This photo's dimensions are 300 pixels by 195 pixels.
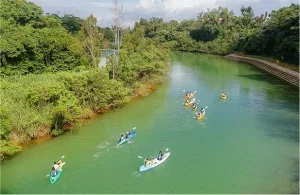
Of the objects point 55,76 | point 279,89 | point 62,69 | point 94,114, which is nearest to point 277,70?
point 279,89

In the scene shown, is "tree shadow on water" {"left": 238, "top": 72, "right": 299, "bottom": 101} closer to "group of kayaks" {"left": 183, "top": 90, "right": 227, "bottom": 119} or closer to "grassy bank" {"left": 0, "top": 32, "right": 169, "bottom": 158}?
"group of kayaks" {"left": 183, "top": 90, "right": 227, "bottom": 119}

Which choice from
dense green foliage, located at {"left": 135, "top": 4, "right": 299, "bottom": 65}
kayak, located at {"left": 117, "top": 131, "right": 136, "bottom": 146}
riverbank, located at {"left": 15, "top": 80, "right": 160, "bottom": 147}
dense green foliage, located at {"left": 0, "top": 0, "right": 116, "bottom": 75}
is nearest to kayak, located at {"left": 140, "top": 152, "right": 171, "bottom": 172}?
kayak, located at {"left": 117, "top": 131, "right": 136, "bottom": 146}

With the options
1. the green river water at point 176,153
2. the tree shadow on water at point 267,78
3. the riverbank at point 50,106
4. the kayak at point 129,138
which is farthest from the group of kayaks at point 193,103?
the tree shadow on water at point 267,78

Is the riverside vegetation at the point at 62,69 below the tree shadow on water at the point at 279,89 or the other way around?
the other way around

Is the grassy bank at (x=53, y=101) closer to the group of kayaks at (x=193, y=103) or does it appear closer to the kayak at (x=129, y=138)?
the kayak at (x=129, y=138)

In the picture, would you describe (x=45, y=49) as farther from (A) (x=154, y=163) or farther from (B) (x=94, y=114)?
(A) (x=154, y=163)
